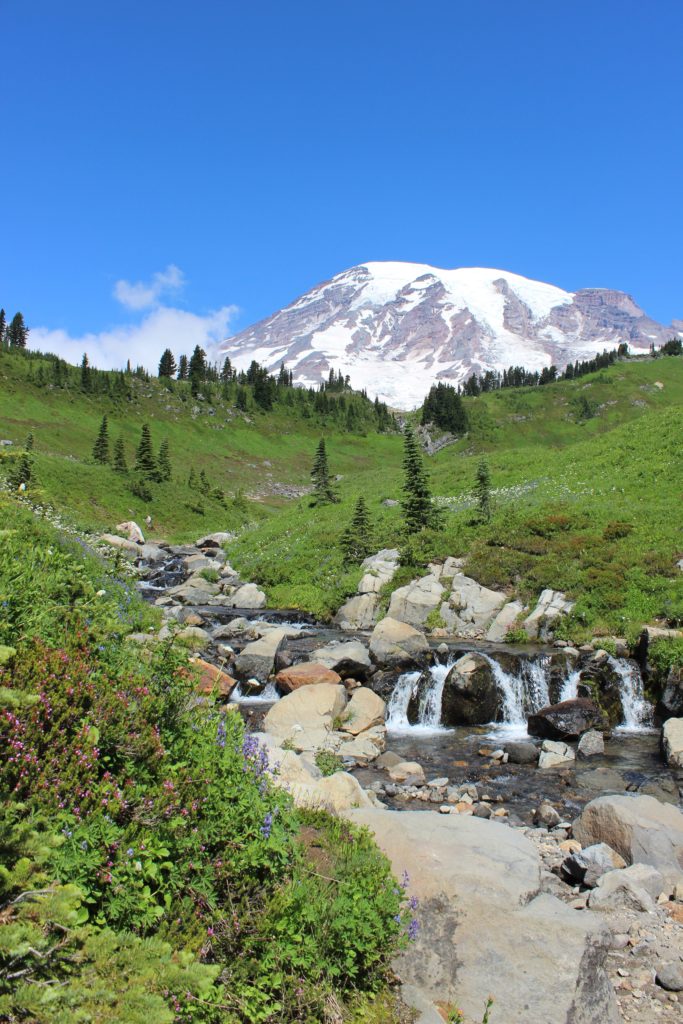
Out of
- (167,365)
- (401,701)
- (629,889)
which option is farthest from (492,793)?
(167,365)

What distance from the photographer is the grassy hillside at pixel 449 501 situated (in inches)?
1011

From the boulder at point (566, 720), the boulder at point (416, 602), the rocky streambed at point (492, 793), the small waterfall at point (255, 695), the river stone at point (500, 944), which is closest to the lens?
the river stone at point (500, 944)

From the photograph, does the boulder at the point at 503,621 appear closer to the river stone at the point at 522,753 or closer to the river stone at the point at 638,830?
the river stone at the point at 522,753

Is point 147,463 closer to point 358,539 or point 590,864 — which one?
point 358,539

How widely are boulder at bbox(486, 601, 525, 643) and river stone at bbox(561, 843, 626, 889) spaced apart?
14716mm

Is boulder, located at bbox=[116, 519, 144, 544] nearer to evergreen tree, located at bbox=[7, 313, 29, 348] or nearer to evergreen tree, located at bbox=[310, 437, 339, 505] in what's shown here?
evergreen tree, located at bbox=[310, 437, 339, 505]

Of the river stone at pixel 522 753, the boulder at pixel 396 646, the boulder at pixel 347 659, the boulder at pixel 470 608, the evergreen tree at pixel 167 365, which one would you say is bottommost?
the river stone at pixel 522 753

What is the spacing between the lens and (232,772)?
18.5ft

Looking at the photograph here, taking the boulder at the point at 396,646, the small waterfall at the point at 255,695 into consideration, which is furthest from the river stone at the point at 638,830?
the small waterfall at the point at 255,695

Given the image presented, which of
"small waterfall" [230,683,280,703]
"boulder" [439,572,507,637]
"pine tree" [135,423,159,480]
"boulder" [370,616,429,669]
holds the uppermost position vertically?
"pine tree" [135,423,159,480]

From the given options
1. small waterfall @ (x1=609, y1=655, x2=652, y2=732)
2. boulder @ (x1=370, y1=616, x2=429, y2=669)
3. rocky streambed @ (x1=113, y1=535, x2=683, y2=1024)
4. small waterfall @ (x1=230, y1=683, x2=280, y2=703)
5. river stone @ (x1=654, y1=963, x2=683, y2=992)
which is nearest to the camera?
rocky streambed @ (x1=113, y1=535, x2=683, y2=1024)

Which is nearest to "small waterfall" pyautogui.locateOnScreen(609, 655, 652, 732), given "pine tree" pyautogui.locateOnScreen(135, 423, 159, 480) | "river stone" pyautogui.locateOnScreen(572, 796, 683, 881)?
"river stone" pyautogui.locateOnScreen(572, 796, 683, 881)

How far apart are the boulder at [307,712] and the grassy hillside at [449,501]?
27.6 feet

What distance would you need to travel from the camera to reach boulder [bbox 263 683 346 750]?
51.4 feet
